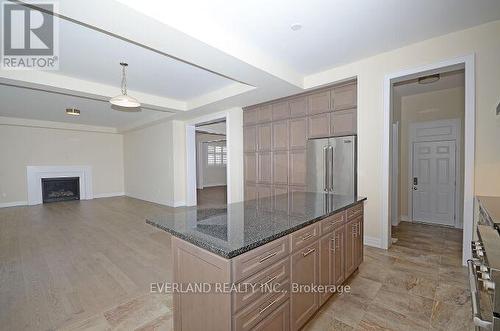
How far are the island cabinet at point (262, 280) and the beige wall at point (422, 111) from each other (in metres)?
4.08

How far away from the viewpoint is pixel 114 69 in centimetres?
365

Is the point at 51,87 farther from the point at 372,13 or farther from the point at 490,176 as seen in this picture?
the point at 490,176

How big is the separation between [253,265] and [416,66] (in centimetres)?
354

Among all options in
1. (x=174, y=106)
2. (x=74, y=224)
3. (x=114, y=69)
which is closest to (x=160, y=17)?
(x=114, y=69)

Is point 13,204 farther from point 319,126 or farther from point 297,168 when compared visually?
point 319,126


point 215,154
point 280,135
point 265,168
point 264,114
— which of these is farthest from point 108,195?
point 280,135

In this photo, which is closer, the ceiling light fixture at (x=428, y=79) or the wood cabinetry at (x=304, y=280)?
the wood cabinetry at (x=304, y=280)

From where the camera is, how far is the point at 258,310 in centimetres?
133

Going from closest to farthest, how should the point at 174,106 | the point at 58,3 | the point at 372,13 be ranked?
the point at 58,3
the point at 372,13
the point at 174,106

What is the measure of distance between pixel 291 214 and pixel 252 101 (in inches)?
138

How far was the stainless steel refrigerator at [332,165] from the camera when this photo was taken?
3.69 meters

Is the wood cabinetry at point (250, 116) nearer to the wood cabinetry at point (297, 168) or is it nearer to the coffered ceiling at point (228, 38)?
the coffered ceiling at point (228, 38)

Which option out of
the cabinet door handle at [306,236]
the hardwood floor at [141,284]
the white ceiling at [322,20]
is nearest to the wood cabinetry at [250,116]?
the white ceiling at [322,20]

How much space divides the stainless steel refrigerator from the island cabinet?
1.83 m
